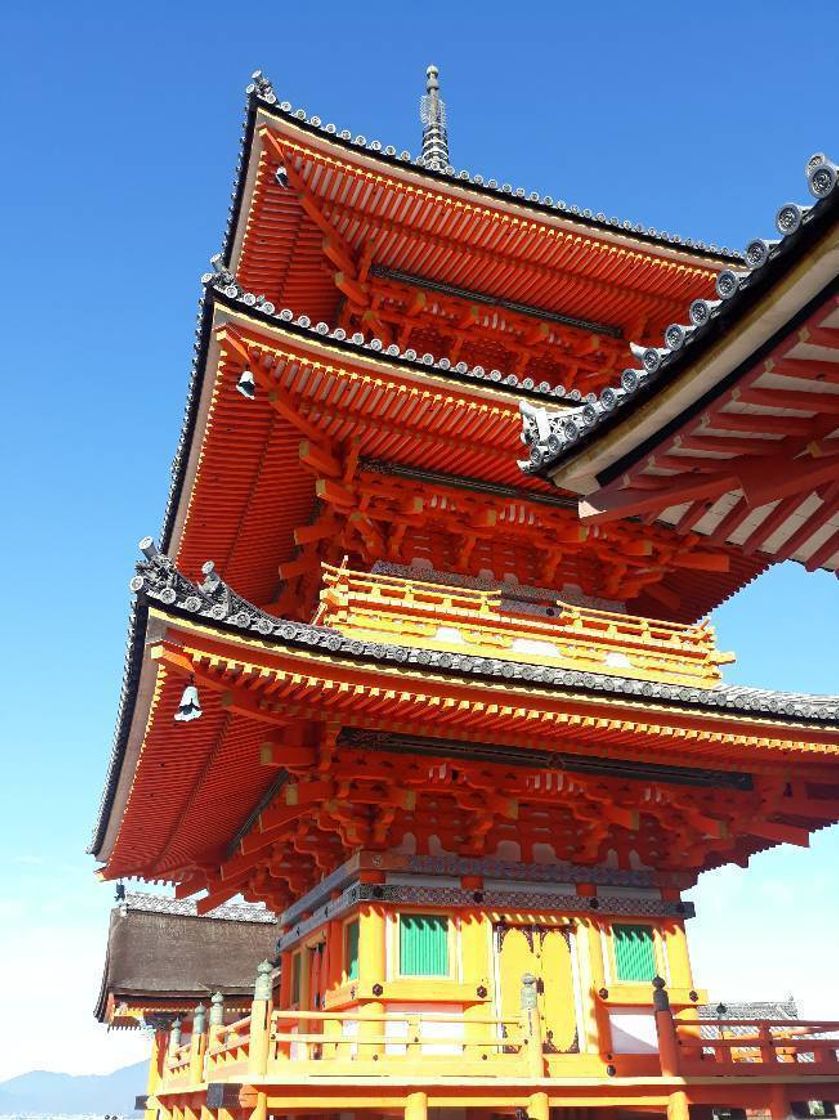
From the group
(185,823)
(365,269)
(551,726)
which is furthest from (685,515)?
(185,823)

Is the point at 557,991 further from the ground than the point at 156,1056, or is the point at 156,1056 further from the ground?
the point at 557,991

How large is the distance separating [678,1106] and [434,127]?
76.4 feet

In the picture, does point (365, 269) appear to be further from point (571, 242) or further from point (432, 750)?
point (432, 750)

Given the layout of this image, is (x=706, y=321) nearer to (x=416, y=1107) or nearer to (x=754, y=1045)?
(x=416, y=1107)

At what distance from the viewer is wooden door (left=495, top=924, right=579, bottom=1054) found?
13727 millimetres

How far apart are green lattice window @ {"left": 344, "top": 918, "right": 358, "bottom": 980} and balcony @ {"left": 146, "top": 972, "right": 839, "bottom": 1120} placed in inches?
27.5

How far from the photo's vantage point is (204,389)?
598 inches

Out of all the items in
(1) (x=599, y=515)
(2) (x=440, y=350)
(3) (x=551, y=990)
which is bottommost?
(3) (x=551, y=990)

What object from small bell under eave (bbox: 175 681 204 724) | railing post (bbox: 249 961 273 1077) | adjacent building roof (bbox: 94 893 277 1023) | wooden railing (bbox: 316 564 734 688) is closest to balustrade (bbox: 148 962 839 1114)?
railing post (bbox: 249 961 273 1077)

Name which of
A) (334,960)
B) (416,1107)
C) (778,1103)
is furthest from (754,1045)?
(334,960)

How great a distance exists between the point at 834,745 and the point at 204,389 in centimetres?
1110

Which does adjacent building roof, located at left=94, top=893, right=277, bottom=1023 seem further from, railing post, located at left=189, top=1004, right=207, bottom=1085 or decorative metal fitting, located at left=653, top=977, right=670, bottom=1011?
decorative metal fitting, located at left=653, top=977, right=670, bottom=1011

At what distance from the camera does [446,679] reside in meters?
12.8

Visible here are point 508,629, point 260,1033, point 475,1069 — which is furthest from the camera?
point 508,629
